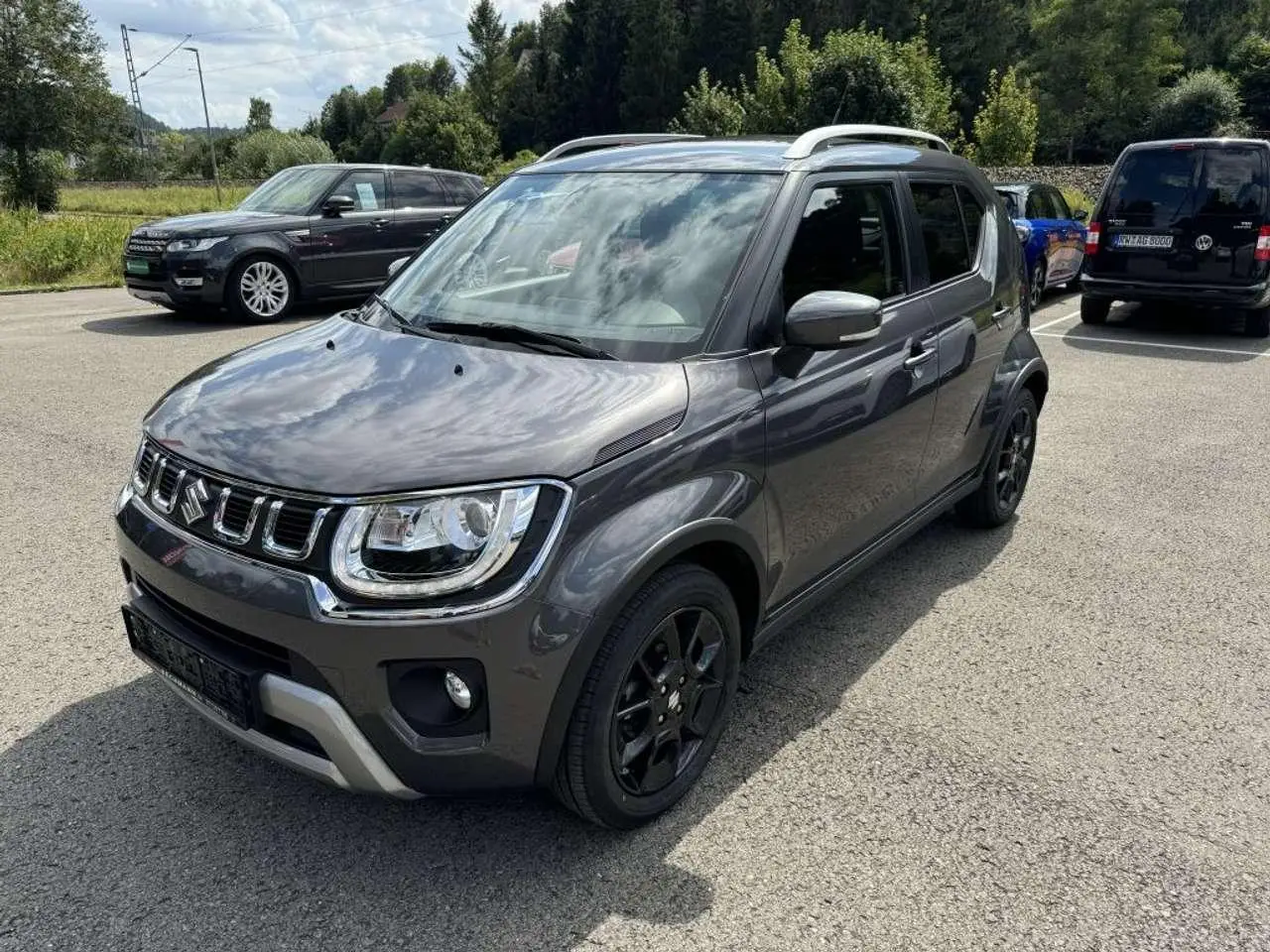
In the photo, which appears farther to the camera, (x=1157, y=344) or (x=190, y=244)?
(x=190, y=244)

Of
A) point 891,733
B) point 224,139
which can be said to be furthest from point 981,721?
point 224,139

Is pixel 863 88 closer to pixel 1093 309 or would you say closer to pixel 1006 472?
pixel 1093 309

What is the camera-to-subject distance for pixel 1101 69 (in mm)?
56000

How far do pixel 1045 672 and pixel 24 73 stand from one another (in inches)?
1990

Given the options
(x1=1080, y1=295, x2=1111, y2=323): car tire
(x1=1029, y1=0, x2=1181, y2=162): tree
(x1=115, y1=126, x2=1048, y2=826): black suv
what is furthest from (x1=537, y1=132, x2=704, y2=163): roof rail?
(x1=1029, y1=0, x2=1181, y2=162): tree

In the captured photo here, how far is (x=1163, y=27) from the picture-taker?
182 feet

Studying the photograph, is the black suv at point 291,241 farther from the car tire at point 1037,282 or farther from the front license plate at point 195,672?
the front license plate at point 195,672

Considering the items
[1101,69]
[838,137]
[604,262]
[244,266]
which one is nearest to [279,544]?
[604,262]

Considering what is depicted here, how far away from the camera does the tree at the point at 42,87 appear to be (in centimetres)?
4097

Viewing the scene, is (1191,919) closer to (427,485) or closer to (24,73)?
(427,485)

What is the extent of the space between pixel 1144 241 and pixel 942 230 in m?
7.46

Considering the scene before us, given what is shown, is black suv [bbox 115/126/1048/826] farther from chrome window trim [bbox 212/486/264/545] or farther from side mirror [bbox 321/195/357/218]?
side mirror [bbox 321/195/357/218]

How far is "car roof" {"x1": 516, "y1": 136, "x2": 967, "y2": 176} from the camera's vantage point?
330 cm

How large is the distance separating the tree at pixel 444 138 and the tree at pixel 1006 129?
4385 cm
